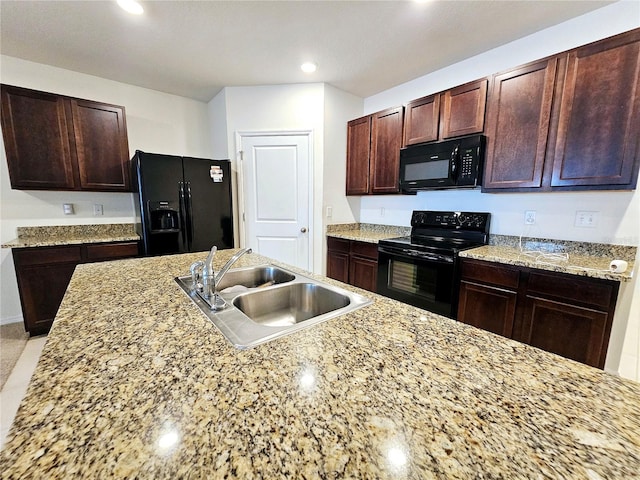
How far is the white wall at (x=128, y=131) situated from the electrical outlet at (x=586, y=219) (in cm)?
400

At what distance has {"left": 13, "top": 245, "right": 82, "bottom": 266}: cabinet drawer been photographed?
230 centimetres

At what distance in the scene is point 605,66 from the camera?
1628mm

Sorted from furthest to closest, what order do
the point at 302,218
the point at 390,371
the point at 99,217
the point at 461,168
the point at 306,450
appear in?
the point at 302,218
the point at 99,217
the point at 461,168
the point at 390,371
the point at 306,450

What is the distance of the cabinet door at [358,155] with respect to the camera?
312 centimetres

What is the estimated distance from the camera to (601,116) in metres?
1.65

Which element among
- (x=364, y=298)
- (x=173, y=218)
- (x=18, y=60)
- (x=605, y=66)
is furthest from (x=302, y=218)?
(x=18, y=60)

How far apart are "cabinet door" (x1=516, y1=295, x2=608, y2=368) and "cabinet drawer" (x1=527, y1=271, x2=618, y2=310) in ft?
0.15

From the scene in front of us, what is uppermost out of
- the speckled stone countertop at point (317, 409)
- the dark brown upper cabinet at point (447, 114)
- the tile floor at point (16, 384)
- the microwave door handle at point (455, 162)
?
the dark brown upper cabinet at point (447, 114)

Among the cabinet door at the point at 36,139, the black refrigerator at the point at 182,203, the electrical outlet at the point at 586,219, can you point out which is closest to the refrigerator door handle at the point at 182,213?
the black refrigerator at the point at 182,203

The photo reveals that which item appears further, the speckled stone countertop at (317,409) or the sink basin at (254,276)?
the sink basin at (254,276)

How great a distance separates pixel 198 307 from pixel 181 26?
226cm

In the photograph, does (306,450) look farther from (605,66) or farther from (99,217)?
(99,217)

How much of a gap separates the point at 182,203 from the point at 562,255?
335 cm

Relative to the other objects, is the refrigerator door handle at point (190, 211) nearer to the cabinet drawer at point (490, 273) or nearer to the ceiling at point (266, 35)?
the ceiling at point (266, 35)
